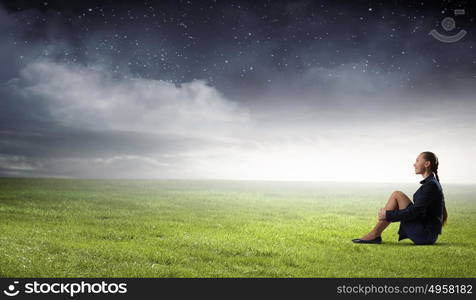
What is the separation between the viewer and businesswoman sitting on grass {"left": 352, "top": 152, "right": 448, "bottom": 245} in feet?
37.1

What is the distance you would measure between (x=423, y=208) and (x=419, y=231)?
989mm

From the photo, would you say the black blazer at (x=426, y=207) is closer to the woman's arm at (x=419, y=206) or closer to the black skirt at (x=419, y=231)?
the woman's arm at (x=419, y=206)

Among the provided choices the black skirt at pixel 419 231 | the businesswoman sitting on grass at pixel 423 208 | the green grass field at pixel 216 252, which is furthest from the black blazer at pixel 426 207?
the green grass field at pixel 216 252

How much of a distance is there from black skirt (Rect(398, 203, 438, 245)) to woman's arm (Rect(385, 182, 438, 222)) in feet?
1.62

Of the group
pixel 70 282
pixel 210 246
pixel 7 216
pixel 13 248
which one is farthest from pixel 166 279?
pixel 7 216

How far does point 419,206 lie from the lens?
1134 centimetres

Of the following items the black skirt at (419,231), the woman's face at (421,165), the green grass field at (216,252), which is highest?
the woman's face at (421,165)

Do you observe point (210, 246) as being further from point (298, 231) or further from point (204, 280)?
point (298, 231)

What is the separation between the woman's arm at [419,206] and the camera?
11.2 meters

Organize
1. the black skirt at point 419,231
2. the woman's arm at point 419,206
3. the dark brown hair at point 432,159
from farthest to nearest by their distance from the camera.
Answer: the black skirt at point 419,231 → the dark brown hair at point 432,159 → the woman's arm at point 419,206

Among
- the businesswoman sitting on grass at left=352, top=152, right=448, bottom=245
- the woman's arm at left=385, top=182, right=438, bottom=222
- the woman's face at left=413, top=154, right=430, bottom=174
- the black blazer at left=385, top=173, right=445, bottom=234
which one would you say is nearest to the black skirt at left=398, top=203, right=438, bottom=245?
the businesswoman sitting on grass at left=352, top=152, right=448, bottom=245


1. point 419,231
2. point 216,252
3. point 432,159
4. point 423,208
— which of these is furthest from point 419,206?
Result: point 216,252

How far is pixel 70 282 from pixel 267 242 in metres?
6.69

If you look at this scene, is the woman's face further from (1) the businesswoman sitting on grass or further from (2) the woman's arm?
(2) the woman's arm
